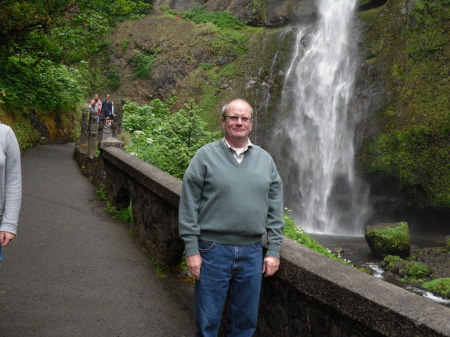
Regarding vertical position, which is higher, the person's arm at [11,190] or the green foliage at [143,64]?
the green foliage at [143,64]

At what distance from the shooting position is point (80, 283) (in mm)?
5227

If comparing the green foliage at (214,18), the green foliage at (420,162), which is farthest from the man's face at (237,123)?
the green foliage at (214,18)

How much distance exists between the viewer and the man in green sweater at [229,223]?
2.89 meters

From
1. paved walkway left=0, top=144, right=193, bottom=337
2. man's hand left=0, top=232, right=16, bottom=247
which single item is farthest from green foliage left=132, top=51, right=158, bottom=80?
man's hand left=0, top=232, right=16, bottom=247

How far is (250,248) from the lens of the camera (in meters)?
2.97

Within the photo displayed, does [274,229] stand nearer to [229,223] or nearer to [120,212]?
[229,223]

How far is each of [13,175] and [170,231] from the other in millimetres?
2546

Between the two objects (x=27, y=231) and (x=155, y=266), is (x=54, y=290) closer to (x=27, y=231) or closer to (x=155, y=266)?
(x=155, y=266)

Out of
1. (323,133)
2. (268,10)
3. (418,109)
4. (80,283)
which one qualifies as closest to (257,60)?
(268,10)

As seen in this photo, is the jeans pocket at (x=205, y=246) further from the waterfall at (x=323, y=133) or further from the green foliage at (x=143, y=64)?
the green foliage at (x=143, y=64)

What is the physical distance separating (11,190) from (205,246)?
4.67 ft

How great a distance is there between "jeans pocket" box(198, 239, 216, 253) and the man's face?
0.70m

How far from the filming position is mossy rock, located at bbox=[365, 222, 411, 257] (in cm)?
1478

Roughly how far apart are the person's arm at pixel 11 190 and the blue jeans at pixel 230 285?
132cm
